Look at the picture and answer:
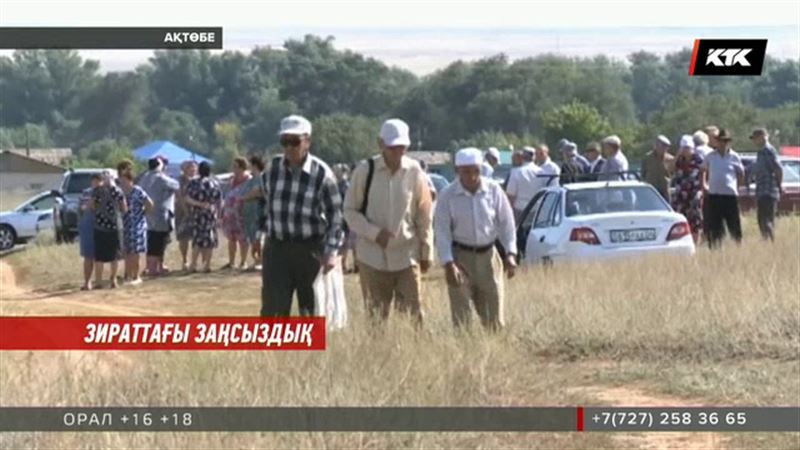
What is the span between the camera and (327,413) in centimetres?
670

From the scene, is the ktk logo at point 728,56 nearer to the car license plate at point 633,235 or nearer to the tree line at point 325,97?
the tree line at point 325,97

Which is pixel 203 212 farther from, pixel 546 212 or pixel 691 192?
pixel 691 192

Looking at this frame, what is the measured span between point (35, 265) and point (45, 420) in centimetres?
341

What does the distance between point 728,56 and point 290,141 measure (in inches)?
78.4

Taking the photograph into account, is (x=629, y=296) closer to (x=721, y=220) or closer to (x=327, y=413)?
(x=327, y=413)

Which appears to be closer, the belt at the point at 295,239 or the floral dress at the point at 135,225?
the belt at the point at 295,239


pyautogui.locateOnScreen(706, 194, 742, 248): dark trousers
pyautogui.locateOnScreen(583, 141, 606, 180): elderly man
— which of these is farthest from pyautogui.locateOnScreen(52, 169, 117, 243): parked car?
pyautogui.locateOnScreen(706, 194, 742, 248): dark trousers

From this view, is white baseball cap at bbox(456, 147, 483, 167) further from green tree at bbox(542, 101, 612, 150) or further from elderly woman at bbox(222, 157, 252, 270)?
elderly woman at bbox(222, 157, 252, 270)

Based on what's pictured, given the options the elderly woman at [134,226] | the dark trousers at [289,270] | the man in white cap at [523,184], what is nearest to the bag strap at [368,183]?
the dark trousers at [289,270]

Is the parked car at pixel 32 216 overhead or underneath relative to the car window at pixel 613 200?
overhead

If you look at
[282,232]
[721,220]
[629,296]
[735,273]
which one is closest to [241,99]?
[282,232]

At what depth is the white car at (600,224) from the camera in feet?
36.0

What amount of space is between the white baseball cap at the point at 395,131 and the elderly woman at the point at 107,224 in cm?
126

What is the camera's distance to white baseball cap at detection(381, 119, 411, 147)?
6.99 metres
